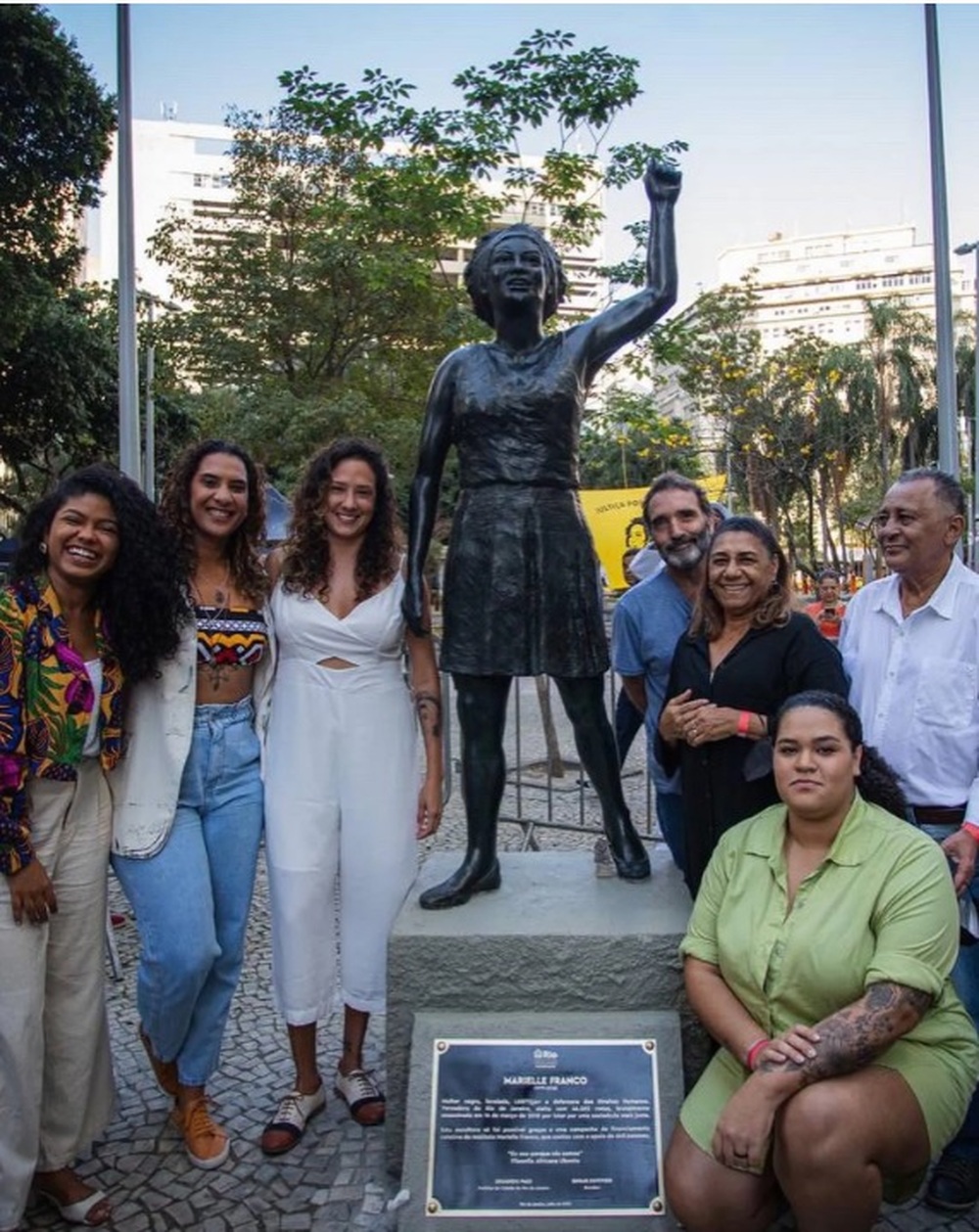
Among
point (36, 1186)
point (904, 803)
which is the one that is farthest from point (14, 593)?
point (904, 803)

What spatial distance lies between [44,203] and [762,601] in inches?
531

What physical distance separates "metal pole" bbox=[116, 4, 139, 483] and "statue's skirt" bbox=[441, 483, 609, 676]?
505 cm

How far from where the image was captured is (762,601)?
2.77 meters

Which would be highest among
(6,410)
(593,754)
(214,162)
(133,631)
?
(214,162)

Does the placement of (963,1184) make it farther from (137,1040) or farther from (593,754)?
(137,1040)

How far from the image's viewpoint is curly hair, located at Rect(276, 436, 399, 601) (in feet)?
10.1

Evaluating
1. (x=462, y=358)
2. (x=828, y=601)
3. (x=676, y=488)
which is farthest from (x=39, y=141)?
(x=676, y=488)

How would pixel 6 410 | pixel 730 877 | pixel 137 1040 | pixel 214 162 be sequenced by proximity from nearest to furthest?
pixel 730 877 < pixel 137 1040 < pixel 6 410 < pixel 214 162

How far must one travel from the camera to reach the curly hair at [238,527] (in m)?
3.06

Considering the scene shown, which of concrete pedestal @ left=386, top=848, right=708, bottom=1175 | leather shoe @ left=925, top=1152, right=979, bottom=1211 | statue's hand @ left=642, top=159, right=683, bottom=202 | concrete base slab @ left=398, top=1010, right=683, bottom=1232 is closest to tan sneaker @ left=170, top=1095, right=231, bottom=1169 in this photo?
concrete pedestal @ left=386, top=848, right=708, bottom=1175

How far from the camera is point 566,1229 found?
2.36 meters

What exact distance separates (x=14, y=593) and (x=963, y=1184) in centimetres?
290

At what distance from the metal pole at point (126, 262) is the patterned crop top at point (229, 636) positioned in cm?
482

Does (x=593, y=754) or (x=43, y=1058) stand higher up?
(x=593, y=754)
